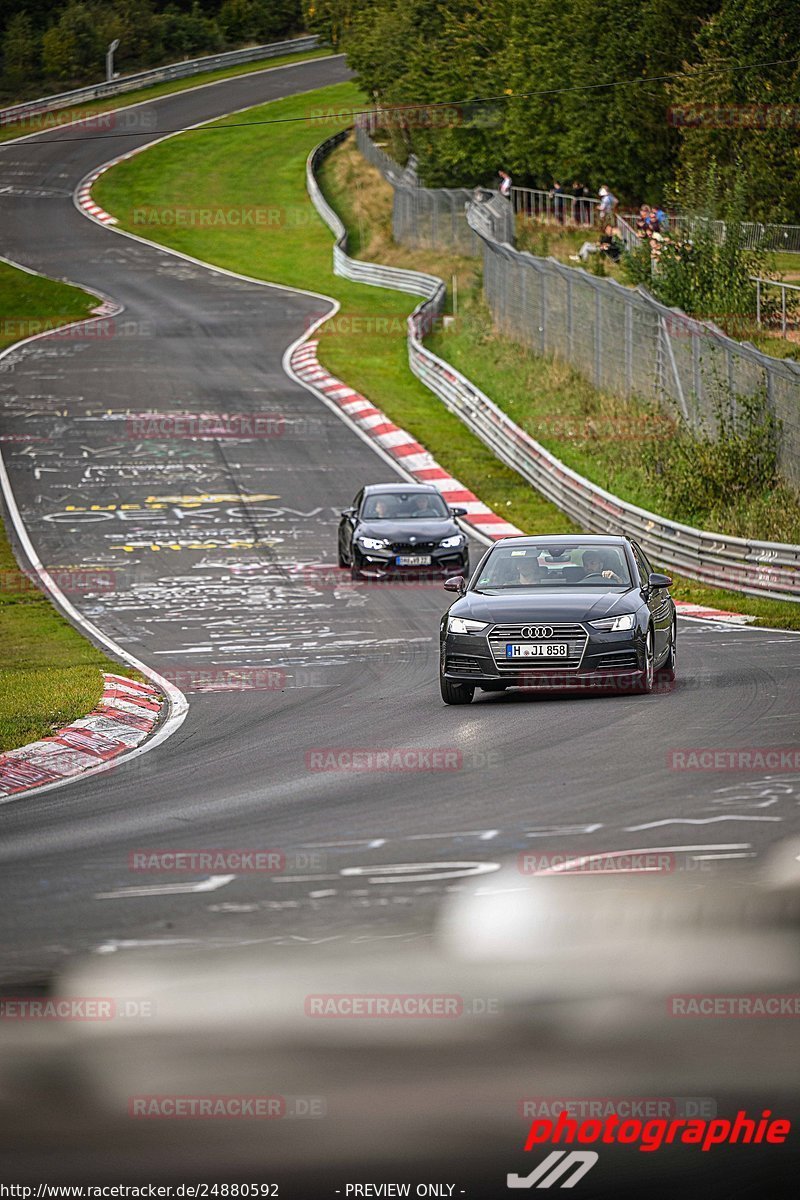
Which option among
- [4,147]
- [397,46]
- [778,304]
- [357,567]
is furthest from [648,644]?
[4,147]

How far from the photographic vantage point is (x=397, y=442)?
127 feet

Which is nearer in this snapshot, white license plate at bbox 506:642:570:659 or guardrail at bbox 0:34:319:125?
white license plate at bbox 506:642:570:659

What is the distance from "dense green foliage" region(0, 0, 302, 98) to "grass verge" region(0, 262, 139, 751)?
74341mm

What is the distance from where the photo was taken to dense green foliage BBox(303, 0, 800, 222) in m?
43.2

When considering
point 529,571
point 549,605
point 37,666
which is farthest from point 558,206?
point 549,605

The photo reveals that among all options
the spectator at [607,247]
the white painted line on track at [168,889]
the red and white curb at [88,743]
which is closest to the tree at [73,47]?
the spectator at [607,247]

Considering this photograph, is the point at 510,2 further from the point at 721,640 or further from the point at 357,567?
the point at 721,640

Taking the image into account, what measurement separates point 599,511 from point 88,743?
655 inches

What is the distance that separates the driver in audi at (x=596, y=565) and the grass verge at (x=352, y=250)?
5.24 m
